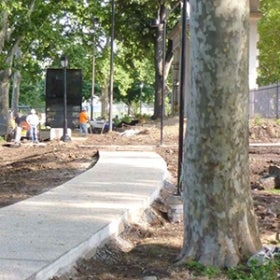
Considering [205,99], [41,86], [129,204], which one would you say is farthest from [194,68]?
[41,86]

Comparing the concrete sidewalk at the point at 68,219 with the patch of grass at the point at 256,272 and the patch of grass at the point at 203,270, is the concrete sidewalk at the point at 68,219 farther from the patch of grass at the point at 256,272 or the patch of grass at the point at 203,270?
the patch of grass at the point at 256,272

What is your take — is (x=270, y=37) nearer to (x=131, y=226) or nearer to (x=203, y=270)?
(x=131, y=226)

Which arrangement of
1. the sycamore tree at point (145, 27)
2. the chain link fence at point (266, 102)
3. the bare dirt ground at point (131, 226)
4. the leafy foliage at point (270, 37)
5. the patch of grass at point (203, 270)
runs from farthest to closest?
the leafy foliage at point (270, 37)
the sycamore tree at point (145, 27)
the chain link fence at point (266, 102)
the bare dirt ground at point (131, 226)
the patch of grass at point (203, 270)

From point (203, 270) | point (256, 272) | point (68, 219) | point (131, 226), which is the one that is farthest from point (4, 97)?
point (256, 272)

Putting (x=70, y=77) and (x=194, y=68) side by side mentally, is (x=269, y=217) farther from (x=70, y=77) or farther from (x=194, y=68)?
(x=70, y=77)

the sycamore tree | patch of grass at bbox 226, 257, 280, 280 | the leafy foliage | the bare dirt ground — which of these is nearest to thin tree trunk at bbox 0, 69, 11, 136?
the sycamore tree

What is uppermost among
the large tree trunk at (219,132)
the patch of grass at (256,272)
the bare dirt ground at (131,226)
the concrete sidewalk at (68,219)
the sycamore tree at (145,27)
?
the sycamore tree at (145,27)

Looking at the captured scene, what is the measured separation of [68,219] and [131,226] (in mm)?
894

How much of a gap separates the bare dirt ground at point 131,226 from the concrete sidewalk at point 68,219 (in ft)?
0.64

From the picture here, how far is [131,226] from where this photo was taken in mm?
8320

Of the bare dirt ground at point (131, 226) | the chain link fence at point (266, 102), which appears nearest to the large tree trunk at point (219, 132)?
the bare dirt ground at point (131, 226)

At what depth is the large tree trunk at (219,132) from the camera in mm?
5809

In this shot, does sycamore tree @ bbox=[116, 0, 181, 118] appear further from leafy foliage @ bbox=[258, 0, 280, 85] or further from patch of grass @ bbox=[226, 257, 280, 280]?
patch of grass @ bbox=[226, 257, 280, 280]

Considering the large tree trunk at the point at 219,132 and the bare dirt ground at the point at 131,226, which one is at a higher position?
the large tree trunk at the point at 219,132
